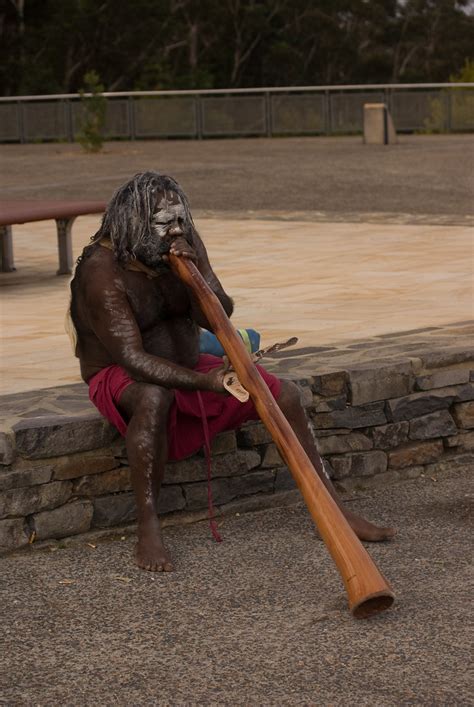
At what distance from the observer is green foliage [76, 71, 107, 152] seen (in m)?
23.9

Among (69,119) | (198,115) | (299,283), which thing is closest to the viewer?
(299,283)

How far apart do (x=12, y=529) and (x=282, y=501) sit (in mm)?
1122

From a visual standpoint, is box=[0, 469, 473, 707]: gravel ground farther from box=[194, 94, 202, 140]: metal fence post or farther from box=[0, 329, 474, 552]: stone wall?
box=[194, 94, 202, 140]: metal fence post

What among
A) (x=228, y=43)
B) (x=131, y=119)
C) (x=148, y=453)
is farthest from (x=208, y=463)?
(x=228, y=43)

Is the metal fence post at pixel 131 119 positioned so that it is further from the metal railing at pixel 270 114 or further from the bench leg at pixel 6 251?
the bench leg at pixel 6 251

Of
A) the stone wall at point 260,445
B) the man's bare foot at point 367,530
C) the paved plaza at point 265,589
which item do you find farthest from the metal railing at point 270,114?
the man's bare foot at point 367,530

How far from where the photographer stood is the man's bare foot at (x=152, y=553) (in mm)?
4824

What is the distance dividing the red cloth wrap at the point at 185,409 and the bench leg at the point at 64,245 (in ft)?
16.6

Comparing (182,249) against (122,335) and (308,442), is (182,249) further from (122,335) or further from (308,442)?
(308,442)

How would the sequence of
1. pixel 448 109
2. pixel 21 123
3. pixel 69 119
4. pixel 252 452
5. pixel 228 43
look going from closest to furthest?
1. pixel 252 452
2. pixel 448 109
3. pixel 69 119
4. pixel 21 123
5. pixel 228 43

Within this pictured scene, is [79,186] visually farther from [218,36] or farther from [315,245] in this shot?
[218,36]

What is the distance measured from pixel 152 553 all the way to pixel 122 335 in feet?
2.45

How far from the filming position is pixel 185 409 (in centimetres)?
511

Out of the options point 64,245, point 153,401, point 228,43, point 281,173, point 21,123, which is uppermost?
point 228,43
